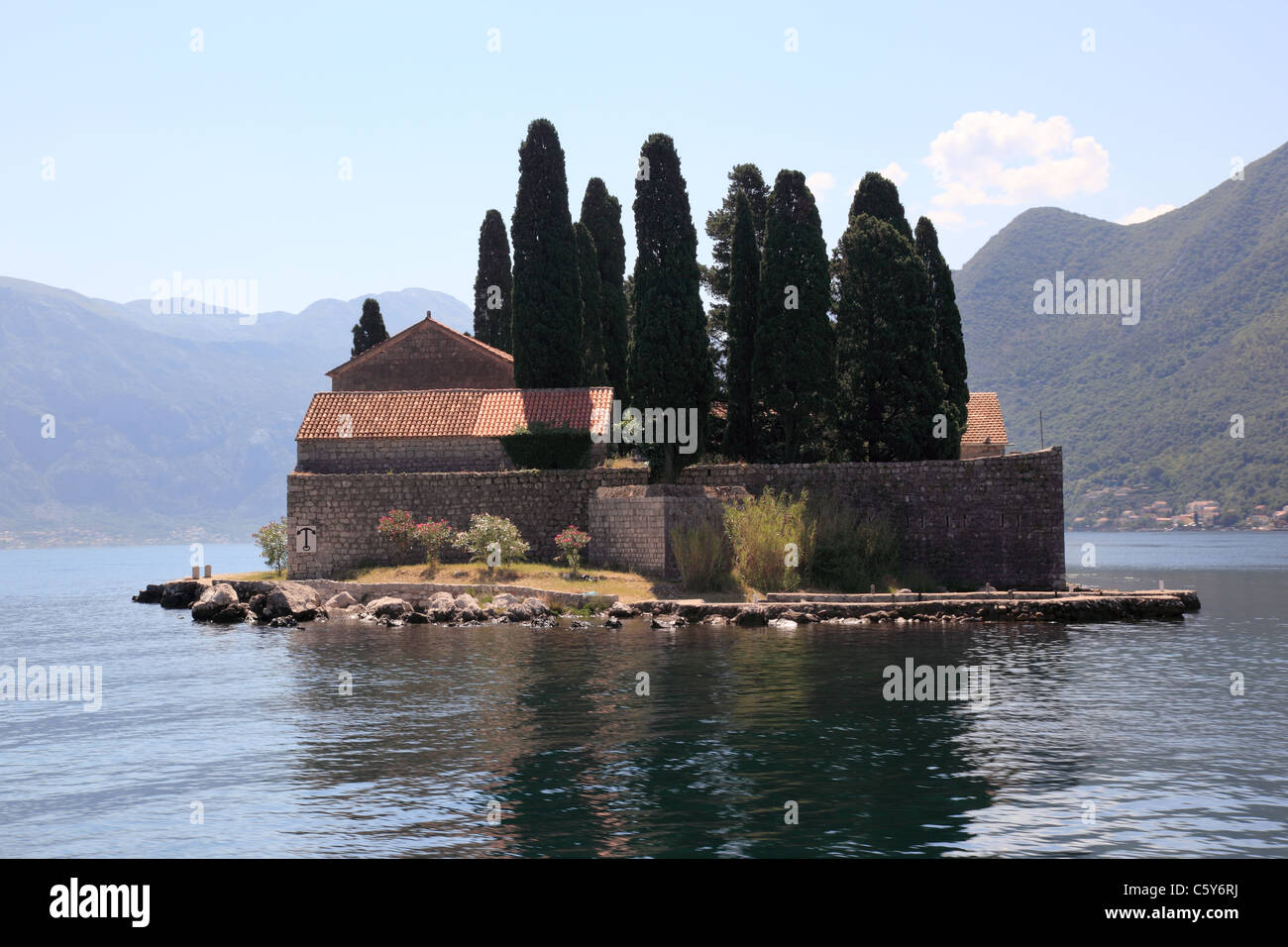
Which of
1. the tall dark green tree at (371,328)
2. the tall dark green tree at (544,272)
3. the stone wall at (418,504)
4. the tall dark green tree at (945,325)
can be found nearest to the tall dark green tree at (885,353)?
the tall dark green tree at (945,325)

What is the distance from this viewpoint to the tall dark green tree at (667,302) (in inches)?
1596

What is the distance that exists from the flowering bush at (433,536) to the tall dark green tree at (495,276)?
21.7 metres

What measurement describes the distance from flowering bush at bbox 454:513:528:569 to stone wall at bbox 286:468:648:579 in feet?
6.80

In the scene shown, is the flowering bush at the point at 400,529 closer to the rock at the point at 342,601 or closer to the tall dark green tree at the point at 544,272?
the rock at the point at 342,601

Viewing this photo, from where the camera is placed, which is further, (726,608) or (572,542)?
(572,542)

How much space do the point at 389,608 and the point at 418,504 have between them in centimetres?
676

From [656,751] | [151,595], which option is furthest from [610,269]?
[656,751]

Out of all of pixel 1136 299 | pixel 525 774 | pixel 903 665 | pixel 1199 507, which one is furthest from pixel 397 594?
pixel 1136 299

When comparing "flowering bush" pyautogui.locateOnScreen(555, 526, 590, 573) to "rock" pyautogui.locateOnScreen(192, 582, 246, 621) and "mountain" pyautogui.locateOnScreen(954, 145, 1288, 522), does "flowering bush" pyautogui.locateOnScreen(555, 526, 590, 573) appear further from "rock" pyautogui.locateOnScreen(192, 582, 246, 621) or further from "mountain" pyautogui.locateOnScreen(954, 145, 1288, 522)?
"mountain" pyautogui.locateOnScreen(954, 145, 1288, 522)

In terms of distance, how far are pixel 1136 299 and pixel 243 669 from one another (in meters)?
160

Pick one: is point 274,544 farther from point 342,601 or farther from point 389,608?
point 389,608

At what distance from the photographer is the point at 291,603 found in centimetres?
3822

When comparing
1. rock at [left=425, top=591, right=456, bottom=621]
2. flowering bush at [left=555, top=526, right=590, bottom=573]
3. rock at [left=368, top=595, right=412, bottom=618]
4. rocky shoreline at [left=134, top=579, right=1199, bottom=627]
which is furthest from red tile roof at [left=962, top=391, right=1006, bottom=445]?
rock at [left=368, top=595, right=412, bottom=618]

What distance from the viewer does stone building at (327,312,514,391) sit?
5088 centimetres
